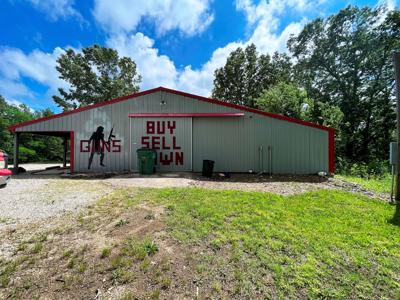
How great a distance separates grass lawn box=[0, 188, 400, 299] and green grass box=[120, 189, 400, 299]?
0.04 ft

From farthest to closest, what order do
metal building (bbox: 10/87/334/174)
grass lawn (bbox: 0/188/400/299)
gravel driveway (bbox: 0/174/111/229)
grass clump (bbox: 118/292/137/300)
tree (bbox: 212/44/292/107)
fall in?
tree (bbox: 212/44/292/107)
metal building (bbox: 10/87/334/174)
gravel driveway (bbox: 0/174/111/229)
grass lawn (bbox: 0/188/400/299)
grass clump (bbox: 118/292/137/300)

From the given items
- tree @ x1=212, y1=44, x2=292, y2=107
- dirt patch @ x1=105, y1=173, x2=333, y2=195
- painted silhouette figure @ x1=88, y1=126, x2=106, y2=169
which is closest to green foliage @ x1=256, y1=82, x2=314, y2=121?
tree @ x1=212, y1=44, x2=292, y2=107

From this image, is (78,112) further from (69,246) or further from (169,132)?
(69,246)

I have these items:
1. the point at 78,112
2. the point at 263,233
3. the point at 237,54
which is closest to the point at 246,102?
the point at 237,54

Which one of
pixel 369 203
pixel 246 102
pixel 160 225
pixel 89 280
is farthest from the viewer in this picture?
pixel 246 102

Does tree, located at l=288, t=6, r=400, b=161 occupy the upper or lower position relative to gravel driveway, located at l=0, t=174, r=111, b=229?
upper

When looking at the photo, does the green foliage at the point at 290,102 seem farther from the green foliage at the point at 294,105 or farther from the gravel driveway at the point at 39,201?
the gravel driveway at the point at 39,201

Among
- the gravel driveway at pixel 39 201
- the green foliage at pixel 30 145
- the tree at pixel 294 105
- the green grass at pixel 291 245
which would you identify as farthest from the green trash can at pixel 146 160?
the green foliage at pixel 30 145

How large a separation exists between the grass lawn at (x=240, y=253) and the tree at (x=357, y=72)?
18.1 meters

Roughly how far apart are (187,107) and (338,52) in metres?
20.8

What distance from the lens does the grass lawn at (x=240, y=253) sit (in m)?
2.02

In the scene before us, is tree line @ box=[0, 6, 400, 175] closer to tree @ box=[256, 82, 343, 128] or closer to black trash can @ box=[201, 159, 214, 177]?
tree @ box=[256, 82, 343, 128]

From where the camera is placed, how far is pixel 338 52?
20469mm

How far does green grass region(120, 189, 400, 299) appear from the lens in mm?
2037
